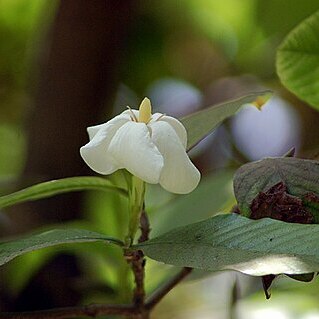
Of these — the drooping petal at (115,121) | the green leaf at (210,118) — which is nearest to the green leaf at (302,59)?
the green leaf at (210,118)

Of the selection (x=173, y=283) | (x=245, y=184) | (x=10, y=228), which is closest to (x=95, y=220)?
(x=10, y=228)

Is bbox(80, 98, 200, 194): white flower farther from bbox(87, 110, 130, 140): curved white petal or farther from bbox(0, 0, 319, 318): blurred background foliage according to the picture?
bbox(0, 0, 319, 318): blurred background foliage

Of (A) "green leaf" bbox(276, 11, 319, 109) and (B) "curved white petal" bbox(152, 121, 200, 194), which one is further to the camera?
(A) "green leaf" bbox(276, 11, 319, 109)

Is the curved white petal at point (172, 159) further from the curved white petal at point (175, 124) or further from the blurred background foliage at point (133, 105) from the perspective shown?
the blurred background foliage at point (133, 105)

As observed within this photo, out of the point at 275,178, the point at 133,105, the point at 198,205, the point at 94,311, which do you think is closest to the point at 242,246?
the point at 275,178

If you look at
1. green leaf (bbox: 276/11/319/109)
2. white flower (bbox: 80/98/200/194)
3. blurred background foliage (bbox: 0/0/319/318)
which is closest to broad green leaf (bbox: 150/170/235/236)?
blurred background foliage (bbox: 0/0/319/318)

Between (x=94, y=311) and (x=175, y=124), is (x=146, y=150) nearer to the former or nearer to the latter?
(x=175, y=124)
